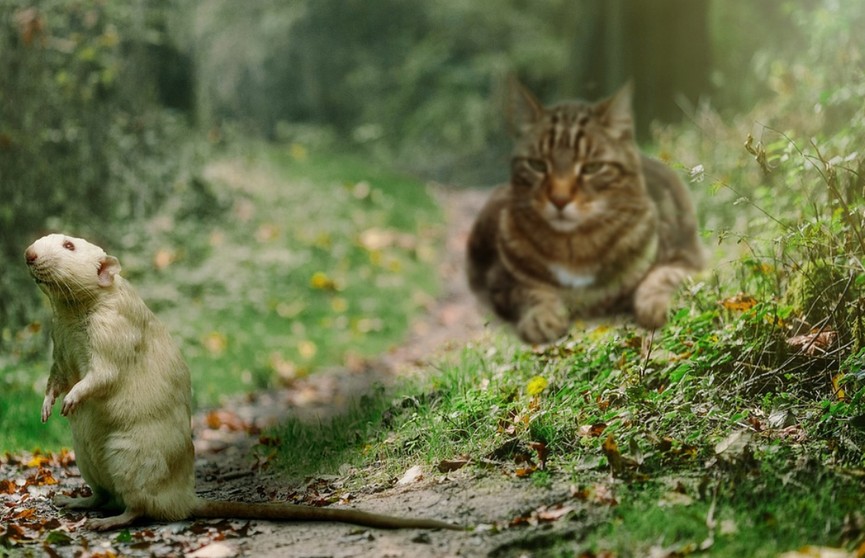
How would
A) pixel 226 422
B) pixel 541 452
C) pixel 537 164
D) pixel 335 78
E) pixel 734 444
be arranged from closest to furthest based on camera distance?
pixel 734 444 → pixel 541 452 → pixel 537 164 → pixel 226 422 → pixel 335 78

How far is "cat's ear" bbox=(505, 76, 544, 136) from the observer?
16.5 ft

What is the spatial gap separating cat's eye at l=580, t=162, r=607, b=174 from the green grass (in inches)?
150

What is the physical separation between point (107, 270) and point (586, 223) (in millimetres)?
2521

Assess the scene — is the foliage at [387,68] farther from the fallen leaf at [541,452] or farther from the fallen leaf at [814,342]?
the fallen leaf at [541,452]

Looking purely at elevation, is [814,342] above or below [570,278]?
below

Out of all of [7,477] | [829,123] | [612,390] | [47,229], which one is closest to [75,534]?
[7,477]

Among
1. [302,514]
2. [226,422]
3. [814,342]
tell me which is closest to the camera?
[302,514]

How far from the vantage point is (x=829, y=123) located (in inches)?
277

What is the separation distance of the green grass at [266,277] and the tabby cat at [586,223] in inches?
130

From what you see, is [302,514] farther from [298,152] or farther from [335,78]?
[335,78]

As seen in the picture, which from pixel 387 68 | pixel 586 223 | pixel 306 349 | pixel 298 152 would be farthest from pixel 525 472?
pixel 387 68

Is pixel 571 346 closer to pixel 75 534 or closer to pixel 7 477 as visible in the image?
pixel 75 534

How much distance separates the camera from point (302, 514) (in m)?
3.88

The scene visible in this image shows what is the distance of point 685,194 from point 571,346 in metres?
1.29
